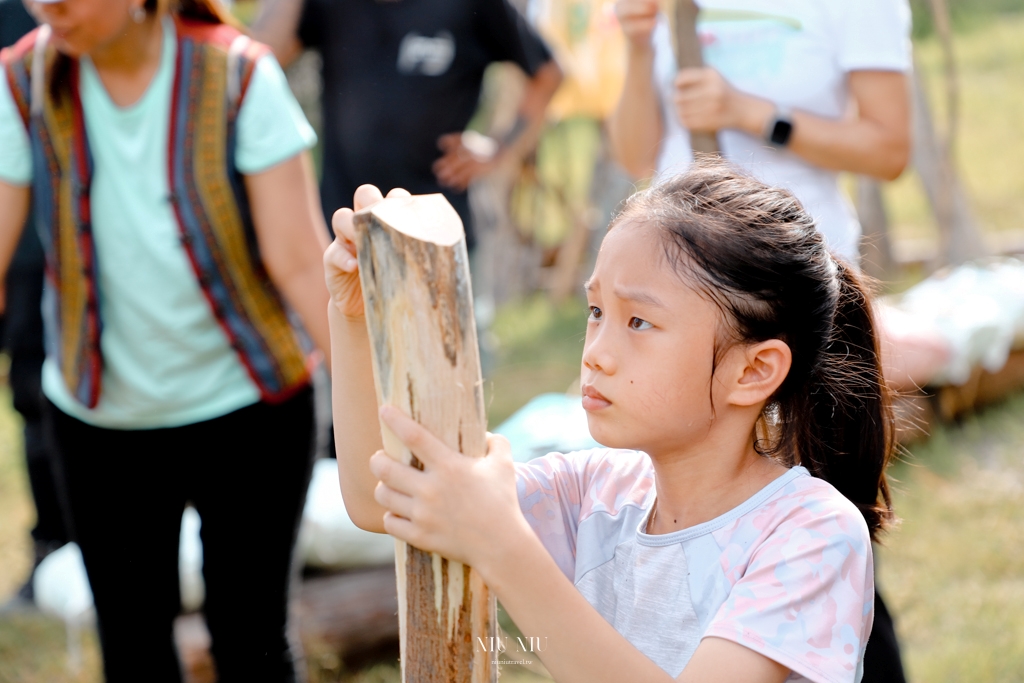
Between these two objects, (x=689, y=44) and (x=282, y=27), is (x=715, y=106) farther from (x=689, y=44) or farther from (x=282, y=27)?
(x=282, y=27)

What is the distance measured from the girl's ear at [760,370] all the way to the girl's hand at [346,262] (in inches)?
20.0

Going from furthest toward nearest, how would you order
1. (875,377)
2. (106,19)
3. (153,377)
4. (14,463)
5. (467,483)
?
(14,463) → (153,377) → (106,19) → (875,377) → (467,483)

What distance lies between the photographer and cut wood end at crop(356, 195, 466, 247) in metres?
1.17

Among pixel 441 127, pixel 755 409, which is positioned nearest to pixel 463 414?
pixel 755 409

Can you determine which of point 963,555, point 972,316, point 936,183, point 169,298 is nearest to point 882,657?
point 169,298

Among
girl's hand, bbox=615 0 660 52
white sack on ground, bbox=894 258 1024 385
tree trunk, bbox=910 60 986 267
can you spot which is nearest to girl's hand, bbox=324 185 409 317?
girl's hand, bbox=615 0 660 52

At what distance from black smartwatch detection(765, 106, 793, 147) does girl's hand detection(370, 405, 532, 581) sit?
4.55 ft

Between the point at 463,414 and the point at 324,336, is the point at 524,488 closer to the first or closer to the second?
the point at 463,414

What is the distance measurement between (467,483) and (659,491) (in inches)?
17.6

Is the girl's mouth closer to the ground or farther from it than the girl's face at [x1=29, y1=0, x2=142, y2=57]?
closer to the ground

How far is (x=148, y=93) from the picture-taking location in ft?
7.20

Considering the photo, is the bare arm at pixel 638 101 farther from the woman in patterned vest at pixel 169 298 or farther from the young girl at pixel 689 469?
the young girl at pixel 689 469

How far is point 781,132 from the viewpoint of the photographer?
2303 millimetres

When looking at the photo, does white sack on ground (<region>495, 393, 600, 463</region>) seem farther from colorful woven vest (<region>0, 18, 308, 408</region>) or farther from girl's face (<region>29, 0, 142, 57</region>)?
girl's face (<region>29, 0, 142, 57</region>)
